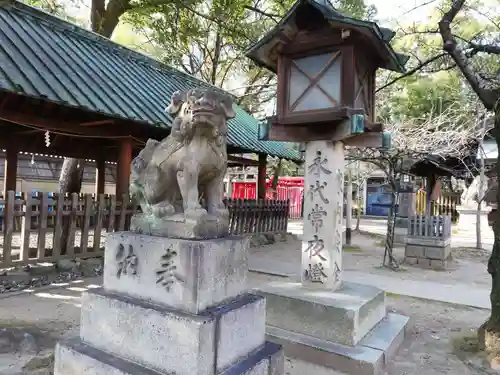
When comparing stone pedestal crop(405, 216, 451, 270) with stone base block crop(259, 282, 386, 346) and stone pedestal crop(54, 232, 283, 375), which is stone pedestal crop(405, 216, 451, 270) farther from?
stone pedestal crop(54, 232, 283, 375)

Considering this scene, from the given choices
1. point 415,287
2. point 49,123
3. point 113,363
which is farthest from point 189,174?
point 415,287

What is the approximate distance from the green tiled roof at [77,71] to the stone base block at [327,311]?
13.7ft

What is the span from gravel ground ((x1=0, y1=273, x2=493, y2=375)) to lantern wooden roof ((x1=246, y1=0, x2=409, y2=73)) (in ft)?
11.4

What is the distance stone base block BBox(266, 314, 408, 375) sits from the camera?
11.2 feet

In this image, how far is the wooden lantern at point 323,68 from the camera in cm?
407

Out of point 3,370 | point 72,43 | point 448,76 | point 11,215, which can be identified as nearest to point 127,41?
point 72,43

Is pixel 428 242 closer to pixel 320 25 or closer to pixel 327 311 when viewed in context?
pixel 327 311

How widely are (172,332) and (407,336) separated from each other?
348 cm

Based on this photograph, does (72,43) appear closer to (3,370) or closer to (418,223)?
(3,370)

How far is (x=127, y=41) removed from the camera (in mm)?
17531

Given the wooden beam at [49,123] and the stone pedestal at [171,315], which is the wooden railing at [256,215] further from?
the stone pedestal at [171,315]

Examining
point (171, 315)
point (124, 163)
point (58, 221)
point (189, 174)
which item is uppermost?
point (124, 163)

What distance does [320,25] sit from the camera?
170 inches

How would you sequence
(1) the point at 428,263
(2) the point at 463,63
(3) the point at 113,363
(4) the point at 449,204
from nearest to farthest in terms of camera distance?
(3) the point at 113,363 < (2) the point at 463,63 < (1) the point at 428,263 < (4) the point at 449,204
